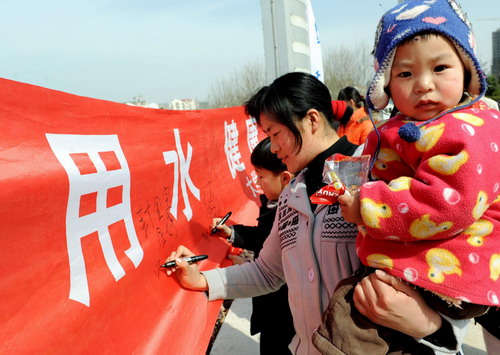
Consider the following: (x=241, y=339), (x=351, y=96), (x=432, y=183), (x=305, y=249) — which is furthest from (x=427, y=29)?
(x=351, y=96)

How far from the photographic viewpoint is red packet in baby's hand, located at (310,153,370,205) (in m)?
1.17

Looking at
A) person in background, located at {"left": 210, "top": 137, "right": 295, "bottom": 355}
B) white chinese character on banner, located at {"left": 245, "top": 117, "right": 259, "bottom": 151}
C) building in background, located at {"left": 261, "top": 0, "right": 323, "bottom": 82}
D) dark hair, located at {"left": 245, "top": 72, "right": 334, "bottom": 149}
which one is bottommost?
person in background, located at {"left": 210, "top": 137, "right": 295, "bottom": 355}

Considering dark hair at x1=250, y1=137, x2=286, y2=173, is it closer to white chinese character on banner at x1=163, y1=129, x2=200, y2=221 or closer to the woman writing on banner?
white chinese character on banner at x1=163, y1=129, x2=200, y2=221

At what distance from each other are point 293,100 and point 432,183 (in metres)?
0.81

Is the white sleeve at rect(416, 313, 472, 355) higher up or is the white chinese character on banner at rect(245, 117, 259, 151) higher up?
the white chinese character on banner at rect(245, 117, 259, 151)

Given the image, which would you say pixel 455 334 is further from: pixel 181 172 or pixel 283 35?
pixel 283 35

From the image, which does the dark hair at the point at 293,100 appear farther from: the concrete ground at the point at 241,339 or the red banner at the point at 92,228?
the concrete ground at the point at 241,339

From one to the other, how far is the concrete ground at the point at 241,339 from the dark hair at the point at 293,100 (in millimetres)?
2158

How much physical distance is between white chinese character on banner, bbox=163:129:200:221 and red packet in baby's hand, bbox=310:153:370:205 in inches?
36.2

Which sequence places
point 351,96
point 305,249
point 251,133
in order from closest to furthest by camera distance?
point 305,249
point 251,133
point 351,96

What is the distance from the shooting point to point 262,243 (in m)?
2.47

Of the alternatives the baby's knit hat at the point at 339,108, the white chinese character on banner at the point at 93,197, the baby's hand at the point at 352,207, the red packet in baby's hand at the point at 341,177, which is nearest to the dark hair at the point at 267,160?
the baby's knit hat at the point at 339,108

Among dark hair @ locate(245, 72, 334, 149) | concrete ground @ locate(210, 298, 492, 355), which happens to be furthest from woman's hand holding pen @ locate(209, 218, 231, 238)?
concrete ground @ locate(210, 298, 492, 355)

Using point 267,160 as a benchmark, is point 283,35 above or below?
above
